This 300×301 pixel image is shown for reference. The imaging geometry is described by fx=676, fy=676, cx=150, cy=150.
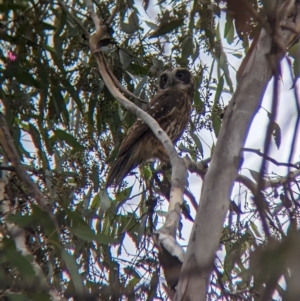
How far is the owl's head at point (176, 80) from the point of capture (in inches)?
131

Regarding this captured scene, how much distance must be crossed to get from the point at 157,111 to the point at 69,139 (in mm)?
1084

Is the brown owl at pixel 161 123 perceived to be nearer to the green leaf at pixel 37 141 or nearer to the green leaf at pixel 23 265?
the green leaf at pixel 37 141

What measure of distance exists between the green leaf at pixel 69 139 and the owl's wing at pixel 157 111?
61 centimetres

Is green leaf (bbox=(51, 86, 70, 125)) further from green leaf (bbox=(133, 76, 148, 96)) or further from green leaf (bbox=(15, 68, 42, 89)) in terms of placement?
green leaf (bbox=(133, 76, 148, 96))

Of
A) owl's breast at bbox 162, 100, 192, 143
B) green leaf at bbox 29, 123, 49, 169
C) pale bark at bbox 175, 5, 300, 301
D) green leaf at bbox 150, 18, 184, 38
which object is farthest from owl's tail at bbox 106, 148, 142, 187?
pale bark at bbox 175, 5, 300, 301

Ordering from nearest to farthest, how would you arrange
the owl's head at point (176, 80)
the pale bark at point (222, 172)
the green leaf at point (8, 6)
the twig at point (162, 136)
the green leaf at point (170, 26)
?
1. the pale bark at point (222, 172)
2. the twig at point (162, 136)
3. the green leaf at point (170, 26)
4. the green leaf at point (8, 6)
5. the owl's head at point (176, 80)

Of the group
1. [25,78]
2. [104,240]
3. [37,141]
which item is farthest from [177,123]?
[104,240]

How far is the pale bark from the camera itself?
1.33 meters

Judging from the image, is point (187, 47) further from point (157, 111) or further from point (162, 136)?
point (157, 111)

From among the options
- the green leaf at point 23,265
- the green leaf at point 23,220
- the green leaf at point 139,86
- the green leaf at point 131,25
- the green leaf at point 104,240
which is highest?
the green leaf at point 131,25

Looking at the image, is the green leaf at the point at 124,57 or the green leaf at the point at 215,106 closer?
the green leaf at the point at 124,57

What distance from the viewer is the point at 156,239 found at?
1.51 m

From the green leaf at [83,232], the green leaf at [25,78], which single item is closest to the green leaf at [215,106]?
the green leaf at [25,78]

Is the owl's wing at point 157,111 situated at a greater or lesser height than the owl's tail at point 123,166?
greater
